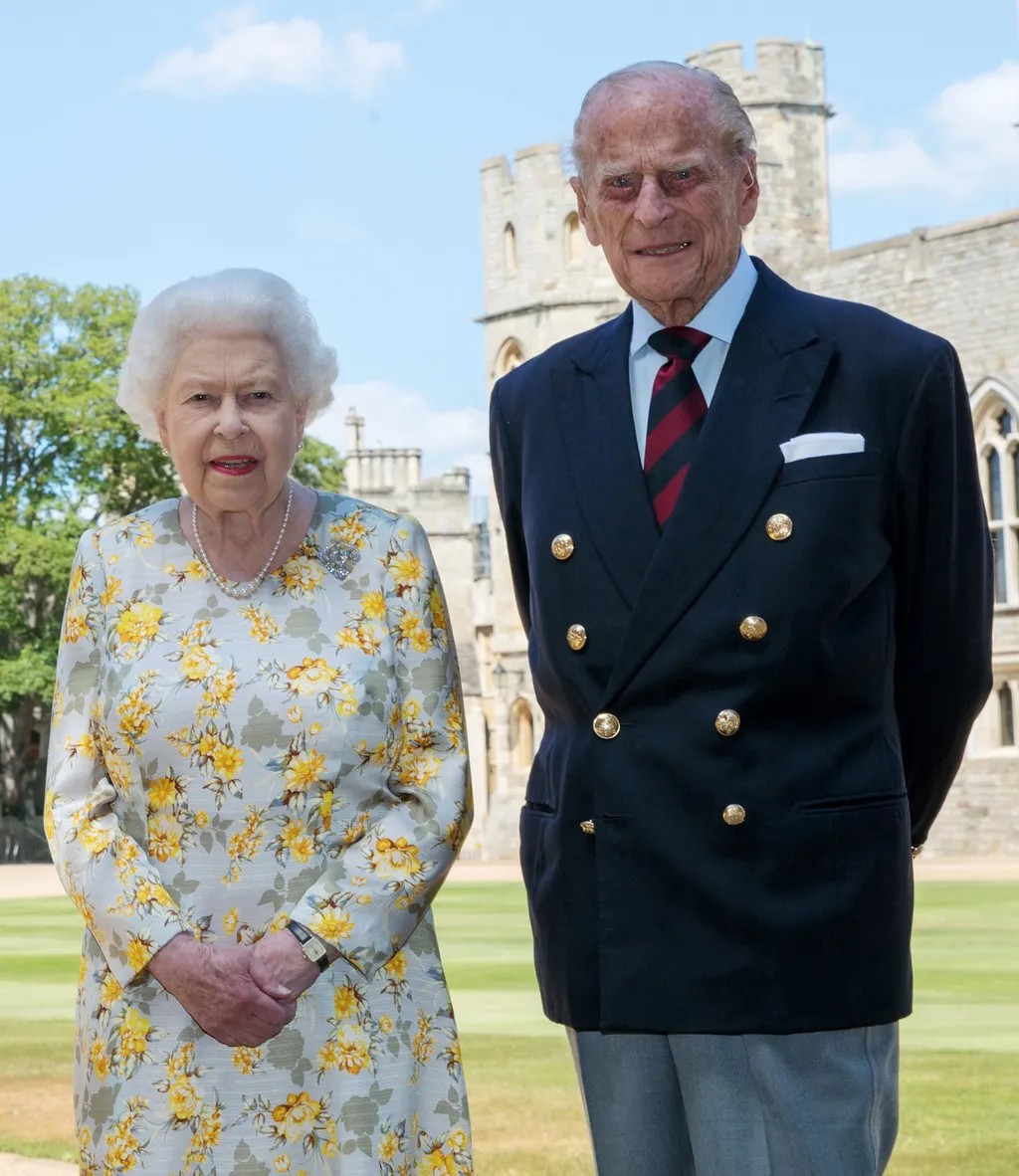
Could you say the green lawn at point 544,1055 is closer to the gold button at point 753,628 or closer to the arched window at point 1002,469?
the gold button at point 753,628

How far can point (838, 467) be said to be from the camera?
10.2 feet

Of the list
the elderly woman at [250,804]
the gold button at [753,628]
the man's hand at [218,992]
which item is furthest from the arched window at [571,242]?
the gold button at [753,628]

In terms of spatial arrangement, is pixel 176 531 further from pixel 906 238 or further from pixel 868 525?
pixel 906 238

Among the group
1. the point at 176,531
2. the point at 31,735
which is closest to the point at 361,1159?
the point at 176,531

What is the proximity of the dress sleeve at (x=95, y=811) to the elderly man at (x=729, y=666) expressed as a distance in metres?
0.69

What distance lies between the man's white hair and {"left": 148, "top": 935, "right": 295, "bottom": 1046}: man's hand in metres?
1.50

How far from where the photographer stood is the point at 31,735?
4544 cm

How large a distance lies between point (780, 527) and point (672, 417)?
0.95 ft

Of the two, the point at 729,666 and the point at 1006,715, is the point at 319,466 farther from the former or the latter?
the point at 729,666

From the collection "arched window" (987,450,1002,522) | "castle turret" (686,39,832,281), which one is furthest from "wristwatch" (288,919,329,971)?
"castle turret" (686,39,832,281)

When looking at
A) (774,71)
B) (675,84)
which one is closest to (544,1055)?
(675,84)

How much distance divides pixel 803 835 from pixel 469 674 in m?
45.0

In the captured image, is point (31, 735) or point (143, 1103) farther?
point (31, 735)

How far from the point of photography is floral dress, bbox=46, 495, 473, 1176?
348 centimetres
